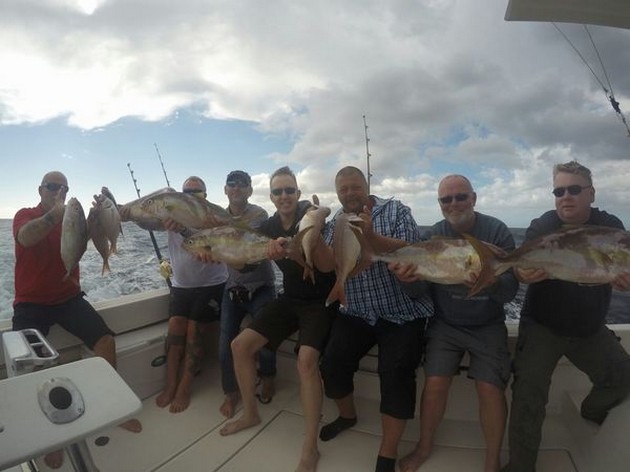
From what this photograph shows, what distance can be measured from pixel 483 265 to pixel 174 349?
306 centimetres

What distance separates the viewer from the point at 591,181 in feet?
8.83

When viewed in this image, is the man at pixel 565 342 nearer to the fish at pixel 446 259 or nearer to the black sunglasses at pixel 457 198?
the fish at pixel 446 259

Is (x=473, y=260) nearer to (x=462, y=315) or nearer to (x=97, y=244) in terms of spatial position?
(x=462, y=315)

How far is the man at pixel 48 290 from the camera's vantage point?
3.26 m

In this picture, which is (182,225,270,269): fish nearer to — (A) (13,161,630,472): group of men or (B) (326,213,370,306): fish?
(A) (13,161,630,472): group of men

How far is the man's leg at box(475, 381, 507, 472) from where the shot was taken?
247 cm

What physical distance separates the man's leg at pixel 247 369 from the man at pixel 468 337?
130 cm

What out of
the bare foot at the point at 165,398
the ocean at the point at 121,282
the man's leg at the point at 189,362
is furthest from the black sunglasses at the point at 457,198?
the ocean at the point at 121,282

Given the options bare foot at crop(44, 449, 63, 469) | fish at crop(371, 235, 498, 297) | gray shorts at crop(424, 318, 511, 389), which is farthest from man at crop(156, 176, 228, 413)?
gray shorts at crop(424, 318, 511, 389)

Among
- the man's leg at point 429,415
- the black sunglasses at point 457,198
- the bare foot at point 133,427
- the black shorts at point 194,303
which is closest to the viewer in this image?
the man's leg at point 429,415

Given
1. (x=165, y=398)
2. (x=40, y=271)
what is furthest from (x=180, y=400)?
(x=40, y=271)

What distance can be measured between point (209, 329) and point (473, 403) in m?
2.85

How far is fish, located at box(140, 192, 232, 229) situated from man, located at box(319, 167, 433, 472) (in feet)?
4.01

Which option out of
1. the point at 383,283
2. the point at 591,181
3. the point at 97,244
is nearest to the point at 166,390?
the point at 97,244
